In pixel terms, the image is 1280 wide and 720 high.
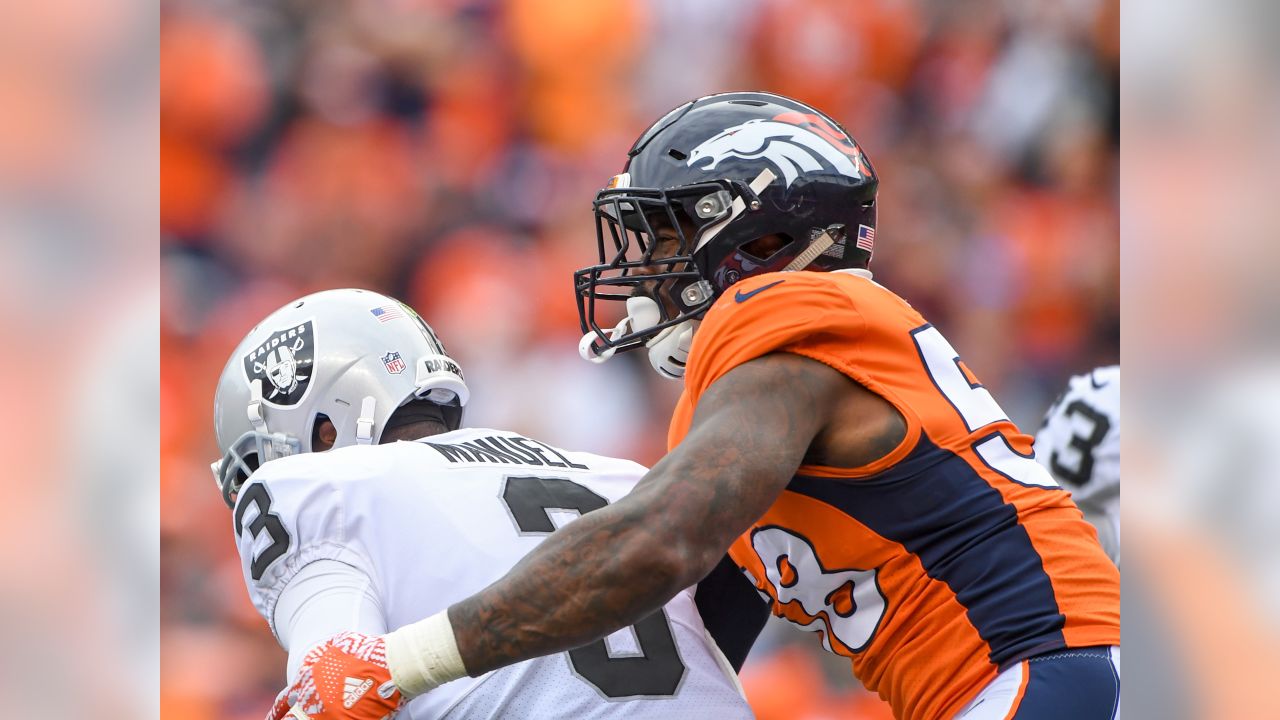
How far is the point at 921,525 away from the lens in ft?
6.73

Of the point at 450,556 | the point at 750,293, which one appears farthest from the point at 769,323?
the point at 450,556

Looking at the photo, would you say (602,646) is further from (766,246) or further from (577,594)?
(766,246)

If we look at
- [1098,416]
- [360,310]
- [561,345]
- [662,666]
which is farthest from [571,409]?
[662,666]

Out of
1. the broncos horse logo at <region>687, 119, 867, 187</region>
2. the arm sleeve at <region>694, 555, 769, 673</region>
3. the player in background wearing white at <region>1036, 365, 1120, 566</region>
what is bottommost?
the player in background wearing white at <region>1036, 365, 1120, 566</region>

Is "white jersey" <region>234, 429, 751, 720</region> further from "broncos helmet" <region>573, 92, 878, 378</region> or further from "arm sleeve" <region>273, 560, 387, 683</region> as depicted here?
"broncos helmet" <region>573, 92, 878, 378</region>

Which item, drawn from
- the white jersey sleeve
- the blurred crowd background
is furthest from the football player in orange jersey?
the blurred crowd background

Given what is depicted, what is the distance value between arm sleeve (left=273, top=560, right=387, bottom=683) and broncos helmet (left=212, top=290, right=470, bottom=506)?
718 mm

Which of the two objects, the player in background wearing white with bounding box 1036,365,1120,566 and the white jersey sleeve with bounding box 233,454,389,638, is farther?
the player in background wearing white with bounding box 1036,365,1120,566

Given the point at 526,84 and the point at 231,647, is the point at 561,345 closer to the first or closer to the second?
the point at 526,84

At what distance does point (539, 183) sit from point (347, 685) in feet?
14.3

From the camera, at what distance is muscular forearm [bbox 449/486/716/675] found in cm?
165

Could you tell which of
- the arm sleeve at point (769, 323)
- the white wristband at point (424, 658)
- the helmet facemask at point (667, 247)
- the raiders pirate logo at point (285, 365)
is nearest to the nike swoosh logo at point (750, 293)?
the arm sleeve at point (769, 323)

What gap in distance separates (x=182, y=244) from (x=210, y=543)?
4.40 ft
